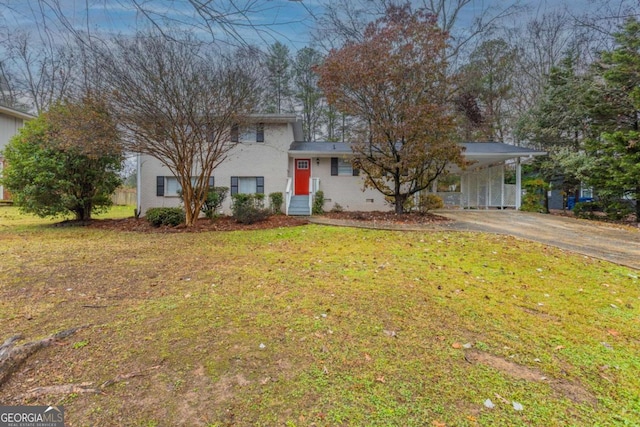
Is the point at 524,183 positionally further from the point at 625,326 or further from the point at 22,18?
the point at 22,18

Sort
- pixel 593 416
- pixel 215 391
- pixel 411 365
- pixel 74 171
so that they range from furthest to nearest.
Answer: pixel 74 171
pixel 411 365
pixel 215 391
pixel 593 416

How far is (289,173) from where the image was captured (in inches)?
589

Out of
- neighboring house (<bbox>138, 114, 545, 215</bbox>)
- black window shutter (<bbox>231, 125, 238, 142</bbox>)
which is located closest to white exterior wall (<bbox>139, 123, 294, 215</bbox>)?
neighboring house (<bbox>138, 114, 545, 215</bbox>)

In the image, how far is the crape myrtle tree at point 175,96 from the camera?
27.6 feet

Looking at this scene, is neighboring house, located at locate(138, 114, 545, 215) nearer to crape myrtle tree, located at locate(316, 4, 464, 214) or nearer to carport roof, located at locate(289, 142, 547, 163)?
carport roof, located at locate(289, 142, 547, 163)

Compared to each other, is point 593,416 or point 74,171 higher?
point 74,171

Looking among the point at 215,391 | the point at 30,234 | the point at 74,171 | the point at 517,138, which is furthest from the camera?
the point at 517,138

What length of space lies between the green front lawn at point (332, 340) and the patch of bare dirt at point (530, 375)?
0.01m

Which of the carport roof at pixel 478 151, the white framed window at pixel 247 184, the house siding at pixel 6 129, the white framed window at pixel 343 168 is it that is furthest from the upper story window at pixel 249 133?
the house siding at pixel 6 129

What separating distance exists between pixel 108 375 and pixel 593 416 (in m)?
3.11

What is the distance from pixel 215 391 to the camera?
6.27 feet

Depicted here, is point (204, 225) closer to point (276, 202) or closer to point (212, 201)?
point (212, 201)

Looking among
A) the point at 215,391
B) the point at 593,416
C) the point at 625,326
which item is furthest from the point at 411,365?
the point at 625,326

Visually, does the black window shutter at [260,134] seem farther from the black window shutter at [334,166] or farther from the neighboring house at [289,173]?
the black window shutter at [334,166]
